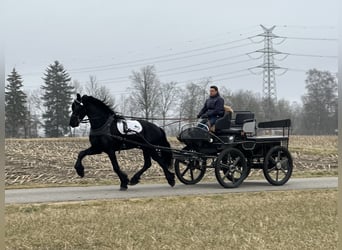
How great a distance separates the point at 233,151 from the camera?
1225 centimetres

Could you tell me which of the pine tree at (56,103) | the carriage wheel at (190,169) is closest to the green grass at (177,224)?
the carriage wheel at (190,169)

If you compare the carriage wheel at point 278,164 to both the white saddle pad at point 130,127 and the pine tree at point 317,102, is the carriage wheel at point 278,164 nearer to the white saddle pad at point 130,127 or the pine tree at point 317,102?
the white saddle pad at point 130,127

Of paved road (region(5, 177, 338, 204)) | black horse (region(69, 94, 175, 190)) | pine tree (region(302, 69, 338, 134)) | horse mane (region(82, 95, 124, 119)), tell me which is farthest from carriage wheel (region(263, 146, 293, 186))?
pine tree (region(302, 69, 338, 134))

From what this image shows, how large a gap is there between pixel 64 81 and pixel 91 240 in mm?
61447

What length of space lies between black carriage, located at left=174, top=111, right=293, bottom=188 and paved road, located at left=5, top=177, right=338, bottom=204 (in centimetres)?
33

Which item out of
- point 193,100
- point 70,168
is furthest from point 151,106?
point 70,168

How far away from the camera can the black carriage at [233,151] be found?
1216cm

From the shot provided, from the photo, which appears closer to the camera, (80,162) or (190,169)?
(80,162)

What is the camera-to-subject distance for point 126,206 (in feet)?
28.6

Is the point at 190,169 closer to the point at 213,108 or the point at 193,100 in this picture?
the point at 213,108

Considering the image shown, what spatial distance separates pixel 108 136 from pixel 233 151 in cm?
300

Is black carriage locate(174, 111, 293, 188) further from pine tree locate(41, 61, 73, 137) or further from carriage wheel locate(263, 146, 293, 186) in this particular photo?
pine tree locate(41, 61, 73, 137)

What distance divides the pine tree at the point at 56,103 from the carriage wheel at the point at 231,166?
48591 mm

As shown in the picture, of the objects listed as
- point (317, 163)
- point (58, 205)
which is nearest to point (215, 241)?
point (58, 205)
